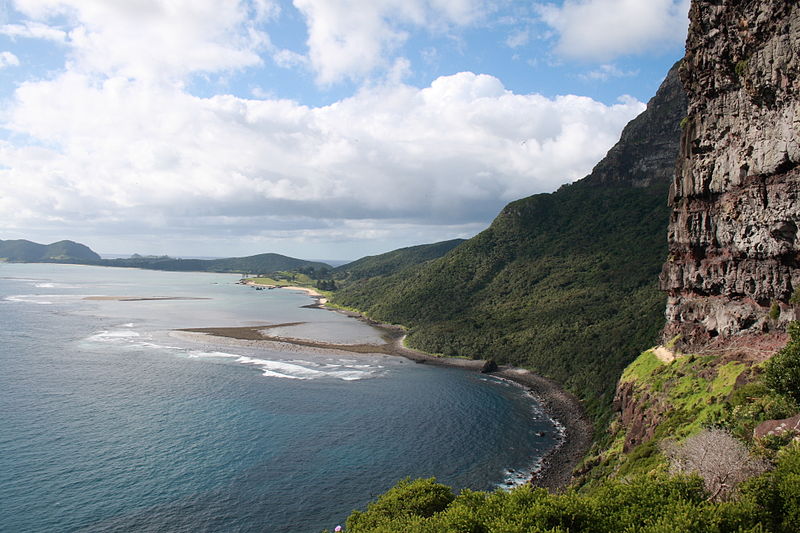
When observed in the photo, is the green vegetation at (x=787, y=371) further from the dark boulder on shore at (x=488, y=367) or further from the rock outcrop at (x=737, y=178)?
the dark boulder on shore at (x=488, y=367)

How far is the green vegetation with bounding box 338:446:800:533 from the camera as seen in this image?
19.5m

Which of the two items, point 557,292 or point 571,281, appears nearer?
point 557,292

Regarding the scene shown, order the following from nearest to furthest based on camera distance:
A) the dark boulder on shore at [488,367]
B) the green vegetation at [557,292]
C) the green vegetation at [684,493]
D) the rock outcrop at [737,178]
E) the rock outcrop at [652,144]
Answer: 1. the green vegetation at [684,493]
2. the rock outcrop at [737,178]
3. the green vegetation at [557,292]
4. the dark boulder on shore at [488,367]
5. the rock outcrop at [652,144]

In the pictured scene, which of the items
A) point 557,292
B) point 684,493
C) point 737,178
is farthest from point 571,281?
point 684,493

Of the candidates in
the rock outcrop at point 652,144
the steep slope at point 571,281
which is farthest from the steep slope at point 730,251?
the rock outcrop at point 652,144

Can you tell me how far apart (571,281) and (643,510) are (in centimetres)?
11204

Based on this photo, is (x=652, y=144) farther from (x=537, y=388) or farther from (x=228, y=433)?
(x=228, y=433)

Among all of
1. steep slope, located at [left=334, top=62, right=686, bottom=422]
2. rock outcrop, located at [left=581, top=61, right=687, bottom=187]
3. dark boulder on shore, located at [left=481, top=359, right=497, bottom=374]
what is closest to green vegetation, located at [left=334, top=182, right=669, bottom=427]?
steep slope, located at [left=334, top=62, right=686, bottom=422]

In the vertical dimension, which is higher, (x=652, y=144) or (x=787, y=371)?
(x=652, y=144)

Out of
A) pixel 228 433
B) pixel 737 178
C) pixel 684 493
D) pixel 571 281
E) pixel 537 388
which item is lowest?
pixel 537 388

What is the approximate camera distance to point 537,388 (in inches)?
3455

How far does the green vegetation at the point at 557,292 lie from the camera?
9181 cm

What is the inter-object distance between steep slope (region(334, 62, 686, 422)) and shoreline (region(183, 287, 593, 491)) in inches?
127

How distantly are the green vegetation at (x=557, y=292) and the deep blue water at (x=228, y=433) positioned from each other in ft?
50.0
